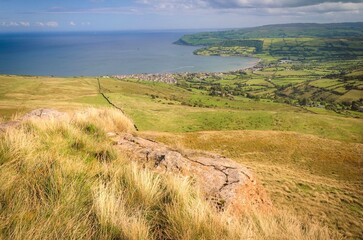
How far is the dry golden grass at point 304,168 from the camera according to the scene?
10414 millimetres

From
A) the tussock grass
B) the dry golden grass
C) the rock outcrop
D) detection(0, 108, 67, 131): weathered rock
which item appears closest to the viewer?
the tussock grass

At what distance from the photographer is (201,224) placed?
11.7ft

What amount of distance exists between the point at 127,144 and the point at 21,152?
4.16 metres

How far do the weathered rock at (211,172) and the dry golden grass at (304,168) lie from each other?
1507mm

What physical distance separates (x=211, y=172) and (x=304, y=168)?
1088 centimetres

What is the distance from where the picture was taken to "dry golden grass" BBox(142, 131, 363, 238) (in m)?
10.4

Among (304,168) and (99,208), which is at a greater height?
(99,208)

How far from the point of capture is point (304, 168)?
16.3 metres

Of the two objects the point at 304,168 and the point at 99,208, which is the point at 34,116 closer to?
the point at 99,208

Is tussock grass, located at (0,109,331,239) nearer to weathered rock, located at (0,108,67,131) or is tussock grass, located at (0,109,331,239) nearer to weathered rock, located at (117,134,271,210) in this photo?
weathered rock, located at (117,134,271,210)

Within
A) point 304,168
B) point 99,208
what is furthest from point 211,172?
point 304,168

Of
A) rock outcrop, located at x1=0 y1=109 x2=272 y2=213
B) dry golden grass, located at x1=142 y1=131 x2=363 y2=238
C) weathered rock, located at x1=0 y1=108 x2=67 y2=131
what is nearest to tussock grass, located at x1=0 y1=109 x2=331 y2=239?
rock outcrop, located at x1=0 y1=109 x2=272 y2=213

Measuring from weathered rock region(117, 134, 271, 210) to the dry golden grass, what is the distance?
1507mm

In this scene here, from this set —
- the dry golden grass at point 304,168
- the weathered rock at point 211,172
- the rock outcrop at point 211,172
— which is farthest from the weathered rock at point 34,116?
the dry golden grass at point 304,168
